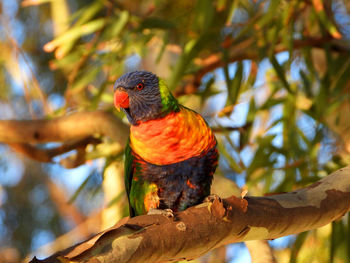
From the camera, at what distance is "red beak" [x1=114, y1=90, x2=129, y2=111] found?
4.75 feet

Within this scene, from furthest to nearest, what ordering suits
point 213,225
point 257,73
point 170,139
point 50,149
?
point 257,73 → point 50,149 → point 170,139 → point 213,225

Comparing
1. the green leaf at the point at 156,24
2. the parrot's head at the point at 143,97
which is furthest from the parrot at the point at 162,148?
the green leaf at the point at 156,24

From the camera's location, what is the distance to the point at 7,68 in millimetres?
4566

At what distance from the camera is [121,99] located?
145 cm

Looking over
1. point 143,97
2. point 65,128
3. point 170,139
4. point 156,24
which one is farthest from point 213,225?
point 156,24

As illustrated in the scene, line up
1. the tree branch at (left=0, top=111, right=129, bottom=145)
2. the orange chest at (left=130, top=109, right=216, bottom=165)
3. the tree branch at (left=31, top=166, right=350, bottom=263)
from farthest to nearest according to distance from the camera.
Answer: the tree branch at (left=0, top=111, right=129, bottom=145), the orange chest at (left=130, top=109, right=216, bottom=165), the tree branch at (left=31, top=166, right=350, bottom=263)

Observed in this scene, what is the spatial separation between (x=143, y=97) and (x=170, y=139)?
0.18 m

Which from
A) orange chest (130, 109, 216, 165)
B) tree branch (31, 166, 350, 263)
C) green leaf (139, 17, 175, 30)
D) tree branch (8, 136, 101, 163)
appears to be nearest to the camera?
tree branch (31, 166, 350, 263)

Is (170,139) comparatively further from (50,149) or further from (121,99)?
(50,149)

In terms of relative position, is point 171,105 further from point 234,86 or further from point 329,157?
point 329,157

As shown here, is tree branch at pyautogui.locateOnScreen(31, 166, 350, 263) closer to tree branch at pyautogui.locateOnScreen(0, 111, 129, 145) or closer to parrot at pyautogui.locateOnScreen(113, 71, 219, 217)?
parrot at pyautogui.locateOnScreen(113, 71, 219, 217)

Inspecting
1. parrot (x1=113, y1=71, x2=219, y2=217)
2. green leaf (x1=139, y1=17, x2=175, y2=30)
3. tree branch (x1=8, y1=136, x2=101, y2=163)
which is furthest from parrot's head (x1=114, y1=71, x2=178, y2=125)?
green leaf (x1=139, y1=17, x2=175, y2=30)

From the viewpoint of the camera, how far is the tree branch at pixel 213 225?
0.81m

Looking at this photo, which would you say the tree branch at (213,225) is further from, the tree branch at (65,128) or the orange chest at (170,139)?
the tree branch at (65,128)
